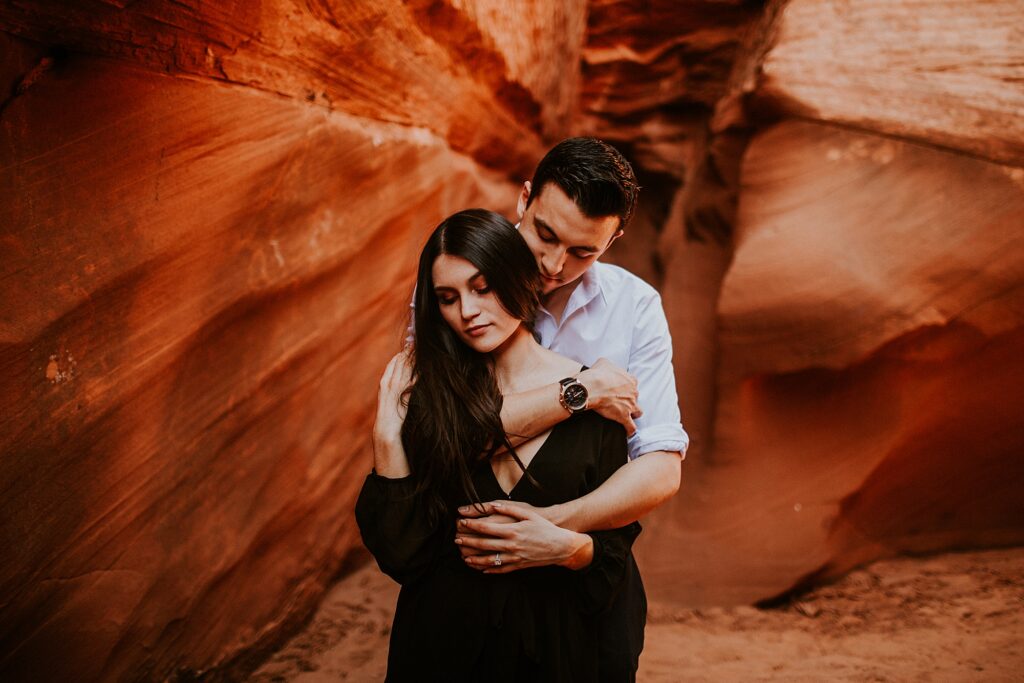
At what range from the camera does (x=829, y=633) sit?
148 inches

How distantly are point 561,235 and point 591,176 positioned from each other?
8.8 inches

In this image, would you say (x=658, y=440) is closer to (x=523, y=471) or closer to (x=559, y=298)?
(x=523, y=471)

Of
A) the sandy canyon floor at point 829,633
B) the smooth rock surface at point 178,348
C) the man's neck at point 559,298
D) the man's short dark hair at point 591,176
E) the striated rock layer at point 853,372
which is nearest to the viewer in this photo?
the smooth rock surface at point 178,348

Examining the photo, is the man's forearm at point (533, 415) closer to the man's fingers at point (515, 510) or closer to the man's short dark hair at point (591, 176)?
the man's fingers at point (515, 510)

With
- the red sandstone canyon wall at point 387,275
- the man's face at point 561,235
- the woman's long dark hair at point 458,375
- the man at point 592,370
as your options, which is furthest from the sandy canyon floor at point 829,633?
the man's face at point 561,235

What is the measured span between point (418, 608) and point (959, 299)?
3.14 meters

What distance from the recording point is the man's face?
2.46 meters

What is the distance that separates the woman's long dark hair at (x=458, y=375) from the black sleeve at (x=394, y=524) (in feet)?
0.14

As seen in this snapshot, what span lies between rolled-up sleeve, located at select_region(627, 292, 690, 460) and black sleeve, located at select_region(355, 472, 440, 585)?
738mm

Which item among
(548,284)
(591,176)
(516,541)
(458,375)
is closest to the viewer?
(516,541)

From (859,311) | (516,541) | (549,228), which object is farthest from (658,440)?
(859,311)

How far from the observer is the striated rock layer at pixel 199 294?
2.21m

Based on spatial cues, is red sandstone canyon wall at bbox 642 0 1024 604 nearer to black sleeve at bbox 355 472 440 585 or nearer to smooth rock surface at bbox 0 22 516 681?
smooth rock surface at bbox 0 22 516 681

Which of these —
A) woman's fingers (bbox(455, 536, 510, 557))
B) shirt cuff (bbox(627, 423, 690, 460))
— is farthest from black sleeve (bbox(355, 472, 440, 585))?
shirt cuff (bbox(627, 423, 690, 460))
